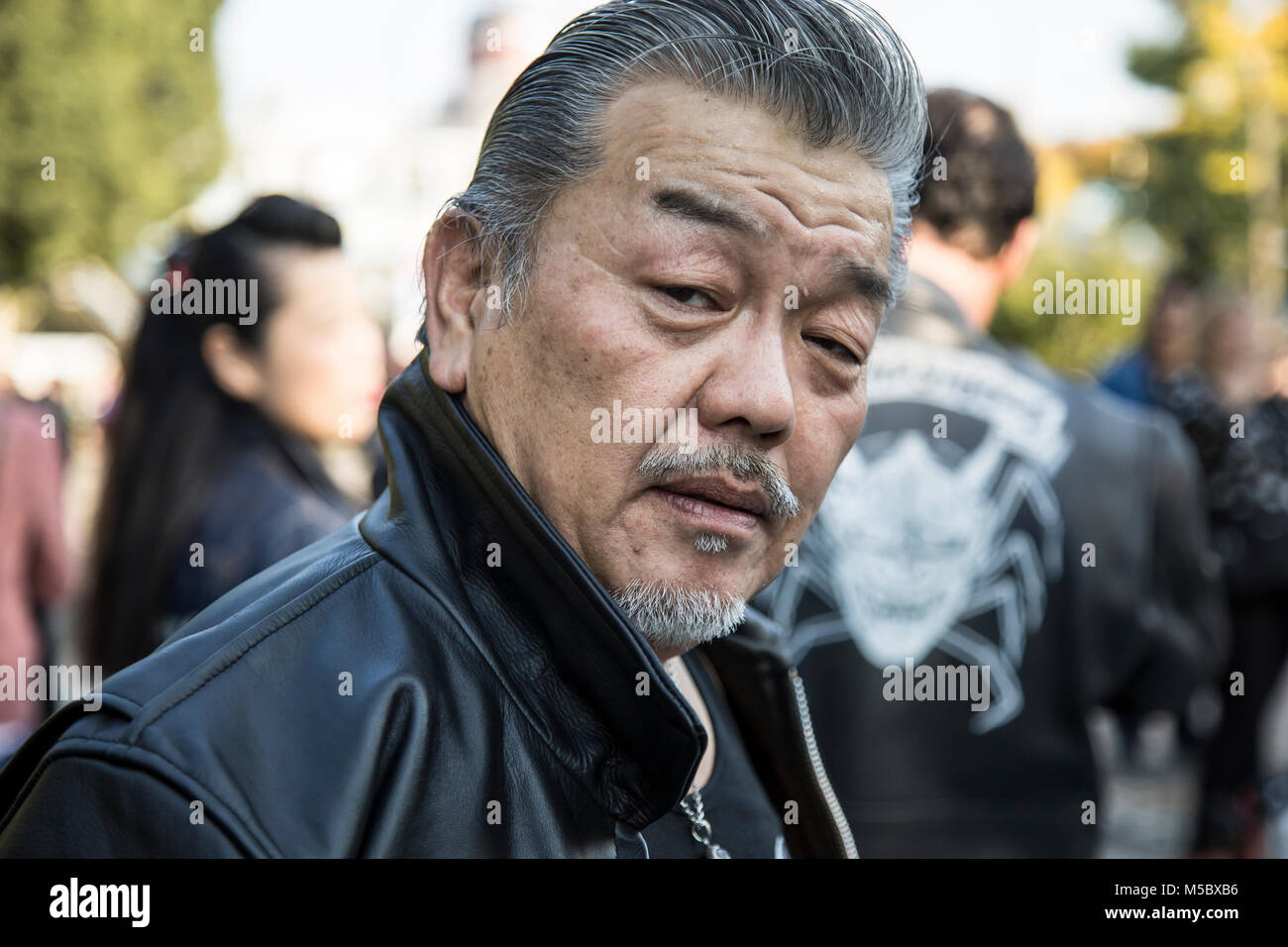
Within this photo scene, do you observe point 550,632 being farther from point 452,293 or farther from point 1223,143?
point 1223,143

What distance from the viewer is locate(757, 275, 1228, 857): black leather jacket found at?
3.15 m

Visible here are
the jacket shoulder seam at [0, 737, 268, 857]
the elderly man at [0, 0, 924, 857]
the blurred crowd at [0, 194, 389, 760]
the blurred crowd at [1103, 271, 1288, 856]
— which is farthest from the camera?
the blurred crowd at [1103, 271, 1288, 856]

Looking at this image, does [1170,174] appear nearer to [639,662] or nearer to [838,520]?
[838,520]

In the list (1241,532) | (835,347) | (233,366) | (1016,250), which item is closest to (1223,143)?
(1241,532)

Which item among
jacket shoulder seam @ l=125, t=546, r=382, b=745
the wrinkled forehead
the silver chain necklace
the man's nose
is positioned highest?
the wrinkled forehead

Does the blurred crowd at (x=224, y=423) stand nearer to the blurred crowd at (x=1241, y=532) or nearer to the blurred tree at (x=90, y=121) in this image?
the blurred crowd at (x=1241, y=532)

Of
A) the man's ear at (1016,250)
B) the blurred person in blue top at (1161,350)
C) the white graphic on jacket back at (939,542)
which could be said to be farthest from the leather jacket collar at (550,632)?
the blurred person in blue top at (1161,350)

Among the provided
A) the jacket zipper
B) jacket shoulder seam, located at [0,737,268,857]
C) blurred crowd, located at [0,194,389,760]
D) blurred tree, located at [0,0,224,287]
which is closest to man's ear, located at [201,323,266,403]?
blurred crowd, located at [0,194,389,760]

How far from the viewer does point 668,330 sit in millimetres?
1583

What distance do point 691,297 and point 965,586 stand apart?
177 centimetres

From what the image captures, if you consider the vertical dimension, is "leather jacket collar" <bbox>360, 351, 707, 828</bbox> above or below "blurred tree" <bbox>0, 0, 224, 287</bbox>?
below

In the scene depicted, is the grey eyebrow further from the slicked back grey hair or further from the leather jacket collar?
the leather jacket collar

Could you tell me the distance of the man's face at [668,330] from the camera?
157 cm
